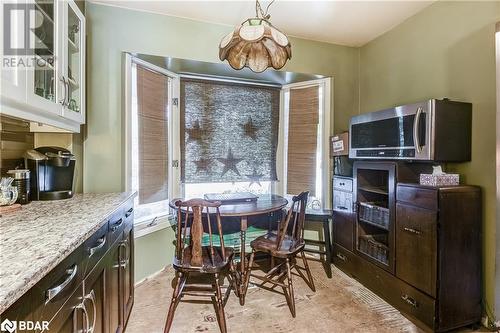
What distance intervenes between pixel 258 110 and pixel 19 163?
93.3 inches

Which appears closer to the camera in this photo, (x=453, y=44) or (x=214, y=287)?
(x=214, y=287)

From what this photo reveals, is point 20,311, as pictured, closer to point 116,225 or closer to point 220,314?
point 116,225

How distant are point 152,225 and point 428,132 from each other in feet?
8.43

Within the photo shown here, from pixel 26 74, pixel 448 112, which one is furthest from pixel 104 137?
pixel 448 112

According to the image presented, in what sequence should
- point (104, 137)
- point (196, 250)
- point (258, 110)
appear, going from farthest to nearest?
point (258, 110) → point (104, 137) → point (196, 250)

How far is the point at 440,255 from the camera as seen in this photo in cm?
178

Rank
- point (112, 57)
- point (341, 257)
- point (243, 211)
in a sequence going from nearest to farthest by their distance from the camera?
1. point (243, 211)
2. point (112, 57)
3. point (341, 257)

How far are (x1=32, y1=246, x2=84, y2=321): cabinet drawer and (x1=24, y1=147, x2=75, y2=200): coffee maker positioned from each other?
1012 mm

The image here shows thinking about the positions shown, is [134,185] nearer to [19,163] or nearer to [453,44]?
[19,163]

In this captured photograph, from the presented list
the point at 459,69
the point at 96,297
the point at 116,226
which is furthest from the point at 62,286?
the point at 459,69

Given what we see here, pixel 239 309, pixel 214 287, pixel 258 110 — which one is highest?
pixel 258 110

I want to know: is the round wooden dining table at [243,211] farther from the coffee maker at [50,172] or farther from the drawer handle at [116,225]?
the coffee maker at [50,172]

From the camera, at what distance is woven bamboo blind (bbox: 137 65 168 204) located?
2619 millimetres

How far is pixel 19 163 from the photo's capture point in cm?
177
